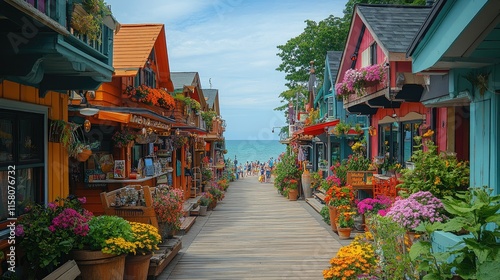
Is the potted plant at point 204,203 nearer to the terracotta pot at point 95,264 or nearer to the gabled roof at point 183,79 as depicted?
the gabled roof at point 183,79

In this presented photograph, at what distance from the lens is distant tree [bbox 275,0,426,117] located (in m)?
33.0

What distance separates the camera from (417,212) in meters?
6.02

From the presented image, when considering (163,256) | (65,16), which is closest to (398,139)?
(163,256)

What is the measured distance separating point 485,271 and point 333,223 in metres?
10.1

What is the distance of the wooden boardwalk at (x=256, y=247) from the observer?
895 cm

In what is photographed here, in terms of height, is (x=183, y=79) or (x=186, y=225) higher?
(x=183, y=79)

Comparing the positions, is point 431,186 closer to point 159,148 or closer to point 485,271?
point 485,271

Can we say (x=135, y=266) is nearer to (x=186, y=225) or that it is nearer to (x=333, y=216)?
(x=186, y=225)

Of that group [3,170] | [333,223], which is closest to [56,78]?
[3,170]

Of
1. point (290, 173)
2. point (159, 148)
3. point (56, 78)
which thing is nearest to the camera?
point (56, 78)

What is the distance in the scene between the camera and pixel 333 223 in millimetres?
13273

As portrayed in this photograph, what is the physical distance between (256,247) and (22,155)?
6.39 metres

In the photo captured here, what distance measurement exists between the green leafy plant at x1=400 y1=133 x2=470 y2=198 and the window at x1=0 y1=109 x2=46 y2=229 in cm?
579

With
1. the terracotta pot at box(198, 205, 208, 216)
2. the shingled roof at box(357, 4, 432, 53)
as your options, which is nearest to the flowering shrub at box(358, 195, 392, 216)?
the shingled roof at box(357, 4, 432, 53)
